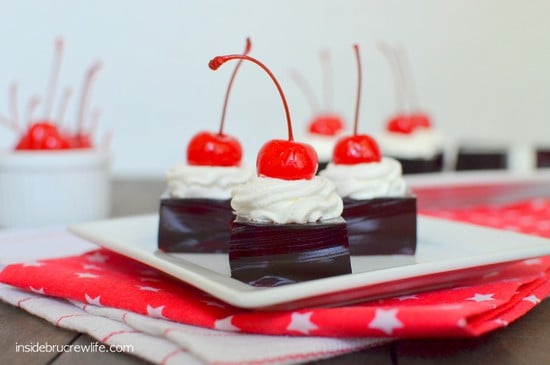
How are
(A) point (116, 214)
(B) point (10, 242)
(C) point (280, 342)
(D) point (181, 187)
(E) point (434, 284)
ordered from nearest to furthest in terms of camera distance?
1. (C) point (280, 342)
2. (E) point (434, 284)
3. (D) point (181, 187)
4. (B) point (10, 242)
5. (A) point (116, 214)

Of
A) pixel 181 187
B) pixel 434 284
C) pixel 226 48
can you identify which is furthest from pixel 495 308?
pixel 226 48

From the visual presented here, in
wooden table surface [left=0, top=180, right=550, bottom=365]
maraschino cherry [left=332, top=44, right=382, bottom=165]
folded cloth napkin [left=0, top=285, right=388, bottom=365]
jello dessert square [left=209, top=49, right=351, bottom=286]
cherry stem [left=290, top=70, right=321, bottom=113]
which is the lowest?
wooden table surface [left=0, top=180, right=550, bottom=365]

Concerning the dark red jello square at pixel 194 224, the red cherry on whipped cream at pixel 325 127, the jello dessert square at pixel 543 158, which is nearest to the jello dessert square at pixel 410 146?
the red cherry on whipped cream at pixel 325 127

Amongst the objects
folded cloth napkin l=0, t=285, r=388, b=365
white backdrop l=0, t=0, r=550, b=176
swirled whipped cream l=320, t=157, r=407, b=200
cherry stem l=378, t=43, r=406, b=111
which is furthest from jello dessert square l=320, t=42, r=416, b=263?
cherry stem l=378, t=43, r=406, b=111

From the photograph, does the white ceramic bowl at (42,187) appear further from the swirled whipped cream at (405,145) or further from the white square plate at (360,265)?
the swirled whipped cream at (405,145)

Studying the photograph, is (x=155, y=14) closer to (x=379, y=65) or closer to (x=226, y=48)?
(x=226, y=48)

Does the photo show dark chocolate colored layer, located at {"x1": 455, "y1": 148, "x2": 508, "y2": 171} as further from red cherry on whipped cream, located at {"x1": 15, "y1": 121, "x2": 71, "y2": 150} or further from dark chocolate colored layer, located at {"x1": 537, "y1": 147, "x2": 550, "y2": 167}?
red cherry on whipped cream, located at {"x1": 15, "y1": 121, "x2": 71, "y2": 150}
